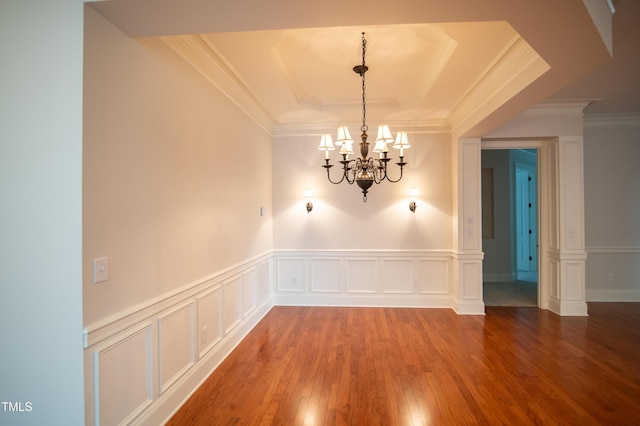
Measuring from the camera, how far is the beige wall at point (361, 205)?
5.05 meters

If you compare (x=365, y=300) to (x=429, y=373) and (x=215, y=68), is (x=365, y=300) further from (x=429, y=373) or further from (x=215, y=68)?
(x=215, y=68)

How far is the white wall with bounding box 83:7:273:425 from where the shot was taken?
1684 millimetres

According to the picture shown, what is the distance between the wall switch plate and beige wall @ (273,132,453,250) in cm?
358

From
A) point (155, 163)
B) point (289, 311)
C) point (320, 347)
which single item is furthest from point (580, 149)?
point (155, 163)

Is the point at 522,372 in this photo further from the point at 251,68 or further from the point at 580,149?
the point at 251,68

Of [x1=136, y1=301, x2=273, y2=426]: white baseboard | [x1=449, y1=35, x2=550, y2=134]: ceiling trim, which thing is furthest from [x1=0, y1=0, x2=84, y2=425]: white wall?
[x1=449, y1=35, x2=550, y2=134]: ceiling trim

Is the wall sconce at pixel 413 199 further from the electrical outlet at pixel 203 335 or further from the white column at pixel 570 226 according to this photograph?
the electrical outlet at pixel 203 335

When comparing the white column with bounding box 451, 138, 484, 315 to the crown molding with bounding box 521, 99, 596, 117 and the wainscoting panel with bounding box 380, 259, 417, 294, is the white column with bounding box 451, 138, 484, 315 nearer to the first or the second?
the wainscoting panel with bounding box 380, 259, 417, 294

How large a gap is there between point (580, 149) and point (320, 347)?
4.55 m

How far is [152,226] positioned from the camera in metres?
2.14

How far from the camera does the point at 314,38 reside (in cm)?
282

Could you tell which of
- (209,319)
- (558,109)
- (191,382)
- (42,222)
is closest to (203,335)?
(209,319)

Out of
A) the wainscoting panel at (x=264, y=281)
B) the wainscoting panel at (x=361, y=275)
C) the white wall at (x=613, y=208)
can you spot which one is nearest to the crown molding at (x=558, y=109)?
the white wall at (x=613, y=208)

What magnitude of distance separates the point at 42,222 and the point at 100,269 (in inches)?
13.9
